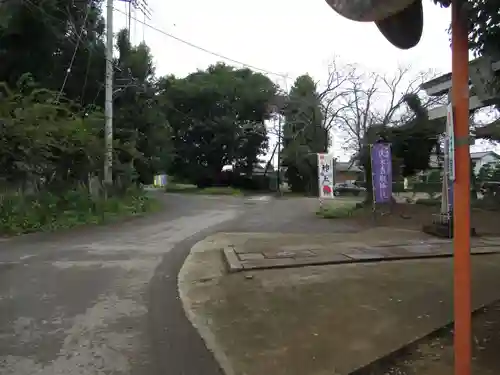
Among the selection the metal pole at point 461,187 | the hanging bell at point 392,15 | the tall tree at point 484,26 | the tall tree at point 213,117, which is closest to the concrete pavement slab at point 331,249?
the tall tree at point 484,26

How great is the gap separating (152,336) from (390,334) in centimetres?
240

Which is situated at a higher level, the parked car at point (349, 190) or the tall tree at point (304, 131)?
the tall tree at point (304, 131)

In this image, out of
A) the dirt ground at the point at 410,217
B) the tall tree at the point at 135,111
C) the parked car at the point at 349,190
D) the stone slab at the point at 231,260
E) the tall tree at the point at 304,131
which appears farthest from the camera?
the parked car at the point at 349,190

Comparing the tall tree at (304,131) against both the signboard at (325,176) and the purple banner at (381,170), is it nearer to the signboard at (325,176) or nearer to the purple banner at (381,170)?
the signboard at (325,176)

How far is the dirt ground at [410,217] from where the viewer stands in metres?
15.0

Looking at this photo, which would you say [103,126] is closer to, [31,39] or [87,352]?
[31,39]

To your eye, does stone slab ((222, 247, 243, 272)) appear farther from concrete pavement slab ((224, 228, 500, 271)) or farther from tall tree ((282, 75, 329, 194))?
tall tree ((282, 75, 329, 194))

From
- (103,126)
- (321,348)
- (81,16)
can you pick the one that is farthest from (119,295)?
(81,16)

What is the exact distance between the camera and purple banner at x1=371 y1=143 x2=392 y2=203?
52.5ft

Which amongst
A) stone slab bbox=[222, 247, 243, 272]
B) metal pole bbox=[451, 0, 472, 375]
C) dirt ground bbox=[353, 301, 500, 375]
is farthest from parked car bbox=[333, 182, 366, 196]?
metal pole bbox=[451, 0, 472, 375]

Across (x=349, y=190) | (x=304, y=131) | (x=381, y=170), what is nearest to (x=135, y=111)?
(x=381, y=170)

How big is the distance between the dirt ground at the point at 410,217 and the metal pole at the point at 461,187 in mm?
11765

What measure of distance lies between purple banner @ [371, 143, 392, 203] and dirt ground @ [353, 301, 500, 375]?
11.5 m

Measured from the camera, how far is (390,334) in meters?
4.84
